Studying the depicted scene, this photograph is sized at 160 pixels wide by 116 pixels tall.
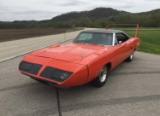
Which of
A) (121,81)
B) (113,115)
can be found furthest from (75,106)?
(121,81)

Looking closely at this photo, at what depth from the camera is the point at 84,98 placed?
4293 millimetres

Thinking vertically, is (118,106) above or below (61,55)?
below

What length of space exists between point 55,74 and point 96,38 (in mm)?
2486

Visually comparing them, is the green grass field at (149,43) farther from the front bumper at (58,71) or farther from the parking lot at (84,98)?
the front bumper at (58,71)

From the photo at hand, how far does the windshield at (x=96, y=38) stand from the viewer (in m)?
5.89

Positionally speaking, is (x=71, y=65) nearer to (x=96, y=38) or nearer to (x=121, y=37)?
(x=96, y=38)

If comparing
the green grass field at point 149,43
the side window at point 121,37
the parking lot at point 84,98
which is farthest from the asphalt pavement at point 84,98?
the green grass field at point 149,43

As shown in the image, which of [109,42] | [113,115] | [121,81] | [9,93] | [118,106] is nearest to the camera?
[113,115]

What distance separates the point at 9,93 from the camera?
4512mm

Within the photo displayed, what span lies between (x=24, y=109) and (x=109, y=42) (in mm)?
3133

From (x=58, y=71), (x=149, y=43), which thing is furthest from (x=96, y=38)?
(x=149, y=43)

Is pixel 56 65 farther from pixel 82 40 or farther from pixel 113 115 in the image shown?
pixel 82 40

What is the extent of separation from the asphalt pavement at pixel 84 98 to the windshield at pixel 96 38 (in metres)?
1.05

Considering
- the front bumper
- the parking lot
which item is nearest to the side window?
the parking lot
